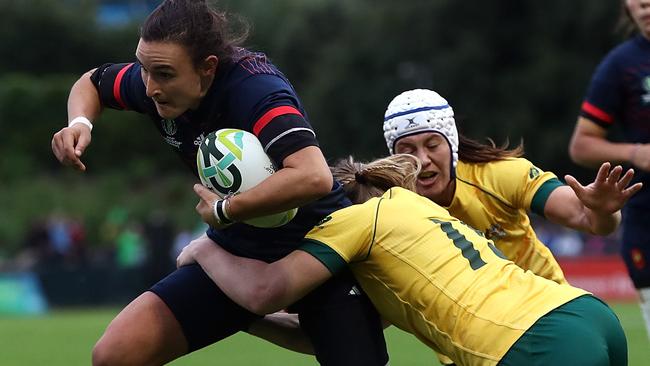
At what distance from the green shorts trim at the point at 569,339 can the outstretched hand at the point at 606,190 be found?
63cm

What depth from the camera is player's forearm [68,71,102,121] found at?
580 centimetres

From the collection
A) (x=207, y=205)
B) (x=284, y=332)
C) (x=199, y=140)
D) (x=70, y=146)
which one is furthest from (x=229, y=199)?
(x=284, y=332)

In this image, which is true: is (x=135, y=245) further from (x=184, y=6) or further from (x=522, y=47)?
(x=184, y=6)

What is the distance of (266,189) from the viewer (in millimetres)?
4812

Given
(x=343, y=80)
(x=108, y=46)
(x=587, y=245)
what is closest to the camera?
(x=587, y=245)

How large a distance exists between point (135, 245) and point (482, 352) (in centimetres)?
1821

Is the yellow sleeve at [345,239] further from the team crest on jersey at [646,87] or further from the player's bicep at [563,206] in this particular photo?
the team crest on jersey at [646,87]

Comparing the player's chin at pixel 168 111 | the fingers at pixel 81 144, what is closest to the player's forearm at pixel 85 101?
the fingers at pixel 81 144

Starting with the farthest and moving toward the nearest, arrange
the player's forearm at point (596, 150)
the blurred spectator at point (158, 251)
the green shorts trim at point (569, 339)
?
1. the blurred spectator at point (158, 251)
2. the player's forearm at point (596, 150)
3. the green shorts trim at point (569, 339)

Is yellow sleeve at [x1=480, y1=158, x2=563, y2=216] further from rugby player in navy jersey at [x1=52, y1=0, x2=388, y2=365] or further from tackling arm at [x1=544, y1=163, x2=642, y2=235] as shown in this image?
rugby player in navy jersey at [x1=52, y1=0, x2=388, y2=365]

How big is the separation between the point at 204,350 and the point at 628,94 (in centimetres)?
654

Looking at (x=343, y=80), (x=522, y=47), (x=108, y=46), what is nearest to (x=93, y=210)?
(x=343, y=80)

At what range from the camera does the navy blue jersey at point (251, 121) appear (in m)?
4.95

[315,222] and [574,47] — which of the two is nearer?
[315,222]
